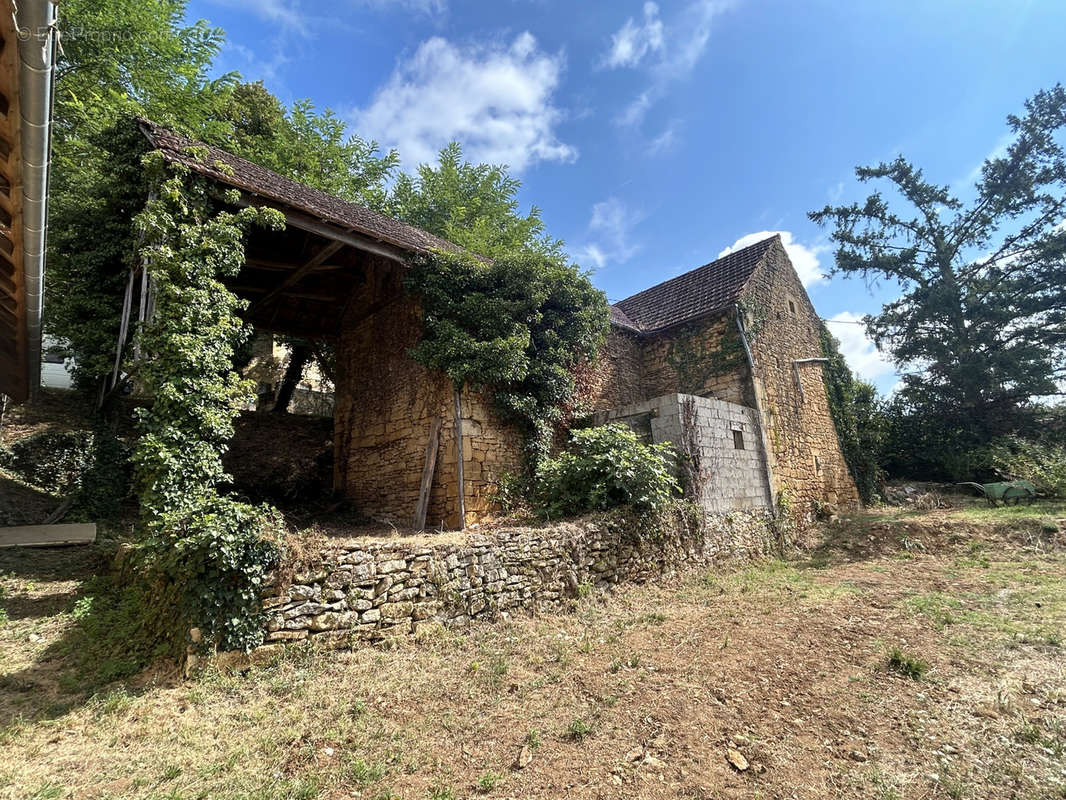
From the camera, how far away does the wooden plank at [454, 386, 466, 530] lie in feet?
26.2

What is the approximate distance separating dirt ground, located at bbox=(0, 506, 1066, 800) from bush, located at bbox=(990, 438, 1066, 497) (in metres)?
7.10

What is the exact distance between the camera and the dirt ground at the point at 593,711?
2.89 metres

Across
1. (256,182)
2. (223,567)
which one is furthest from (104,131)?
(223,567)

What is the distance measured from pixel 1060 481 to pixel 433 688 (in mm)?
13993

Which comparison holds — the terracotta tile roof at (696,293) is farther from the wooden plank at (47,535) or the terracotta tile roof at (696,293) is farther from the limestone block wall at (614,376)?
Result: the wooden plank at (47,535)

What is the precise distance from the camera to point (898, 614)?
17.7 ft

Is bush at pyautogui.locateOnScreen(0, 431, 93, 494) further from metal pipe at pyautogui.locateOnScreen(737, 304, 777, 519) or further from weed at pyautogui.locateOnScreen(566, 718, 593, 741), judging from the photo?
metal pipe at pyautogui.locateOnScreen(737, 304, 777, 519)

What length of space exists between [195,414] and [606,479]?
17.4 ft

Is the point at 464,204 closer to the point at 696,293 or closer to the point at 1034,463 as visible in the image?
the point at 696,293

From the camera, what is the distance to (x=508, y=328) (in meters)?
8.84

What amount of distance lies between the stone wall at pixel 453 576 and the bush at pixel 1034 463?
9.43 meters

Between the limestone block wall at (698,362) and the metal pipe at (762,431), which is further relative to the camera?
the limestone block wall at (698,362)

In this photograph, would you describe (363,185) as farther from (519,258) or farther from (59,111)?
(519,258)

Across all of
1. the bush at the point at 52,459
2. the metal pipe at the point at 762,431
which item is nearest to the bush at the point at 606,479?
the metal pipe at the point at 762,431
